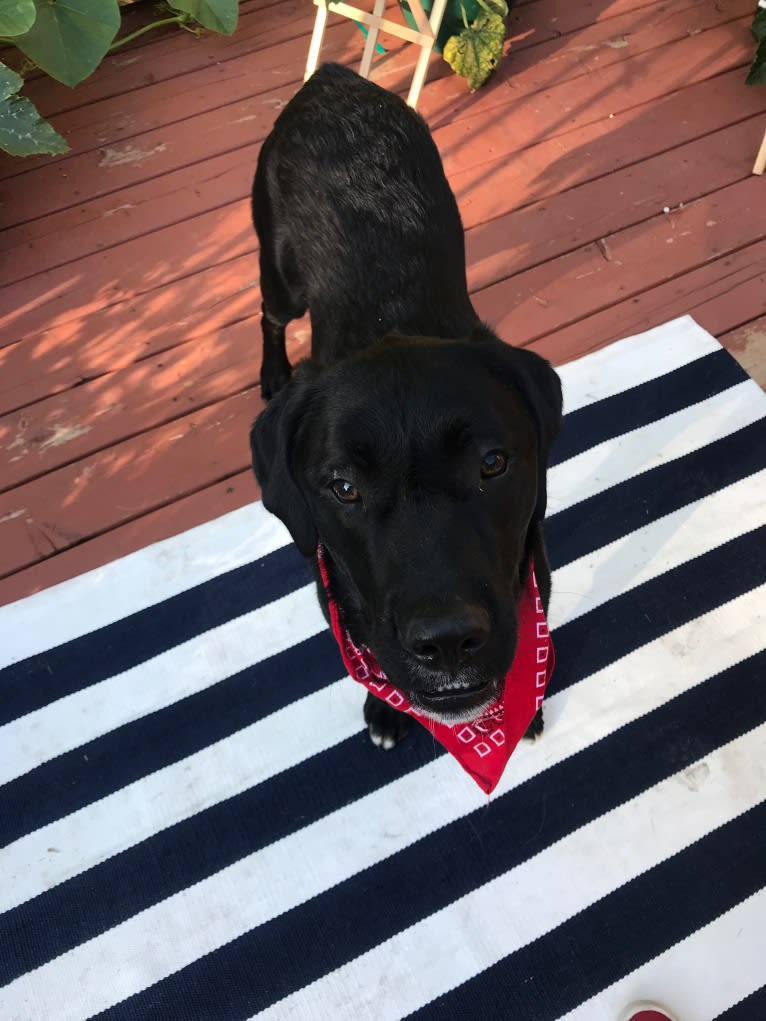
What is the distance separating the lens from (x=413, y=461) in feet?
5.13

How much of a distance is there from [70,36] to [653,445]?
2897 mm

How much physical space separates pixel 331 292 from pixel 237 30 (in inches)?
105

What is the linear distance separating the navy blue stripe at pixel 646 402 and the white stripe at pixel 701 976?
57.8 inches

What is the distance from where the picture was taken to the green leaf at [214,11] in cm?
357

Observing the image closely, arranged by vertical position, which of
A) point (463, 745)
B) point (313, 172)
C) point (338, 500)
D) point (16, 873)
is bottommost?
point (16, 873)

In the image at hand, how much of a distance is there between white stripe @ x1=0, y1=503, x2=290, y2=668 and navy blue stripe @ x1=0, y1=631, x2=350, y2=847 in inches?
14.6

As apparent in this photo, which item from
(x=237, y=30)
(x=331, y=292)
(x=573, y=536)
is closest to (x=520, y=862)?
(x=573, y=536)

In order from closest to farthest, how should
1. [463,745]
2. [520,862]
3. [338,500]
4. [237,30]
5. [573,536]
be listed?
[338,500], [463,745], [520,862], [573,536], [237,30]

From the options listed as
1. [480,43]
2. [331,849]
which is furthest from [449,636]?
[480,43]

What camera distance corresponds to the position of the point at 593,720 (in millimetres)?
2322

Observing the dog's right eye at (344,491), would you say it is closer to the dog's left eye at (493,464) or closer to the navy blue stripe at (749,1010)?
the dog's left eye at (493,464)

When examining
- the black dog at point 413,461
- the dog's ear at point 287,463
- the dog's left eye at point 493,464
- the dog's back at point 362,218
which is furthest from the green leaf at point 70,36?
the dog's left eye at point 493,464

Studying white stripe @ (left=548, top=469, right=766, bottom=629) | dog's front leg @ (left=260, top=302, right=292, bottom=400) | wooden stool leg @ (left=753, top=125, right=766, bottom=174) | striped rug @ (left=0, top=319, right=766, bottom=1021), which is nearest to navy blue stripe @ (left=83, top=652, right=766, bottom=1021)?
striped rug @ (left=0, top=319, right=766, bottom=1021)

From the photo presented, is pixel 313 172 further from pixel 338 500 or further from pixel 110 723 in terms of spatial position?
pixel 110 723
